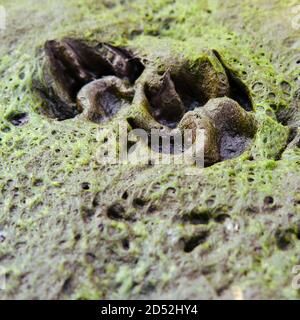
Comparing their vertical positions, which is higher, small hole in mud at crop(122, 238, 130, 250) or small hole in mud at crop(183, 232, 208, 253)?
small hole in mud at crop(122, 238, 130, 250)

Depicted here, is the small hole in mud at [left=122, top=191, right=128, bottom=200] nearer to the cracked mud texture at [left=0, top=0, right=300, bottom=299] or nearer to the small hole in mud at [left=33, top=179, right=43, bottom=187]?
the cracked mud texture at [left=0, top=0, right=300, bottom=299]

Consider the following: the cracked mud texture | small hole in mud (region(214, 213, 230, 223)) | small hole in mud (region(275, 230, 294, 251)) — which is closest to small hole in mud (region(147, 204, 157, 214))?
the cracked mud texture

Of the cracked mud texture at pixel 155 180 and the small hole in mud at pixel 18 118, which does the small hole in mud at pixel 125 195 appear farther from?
the small hole in mud at pixel 18 118

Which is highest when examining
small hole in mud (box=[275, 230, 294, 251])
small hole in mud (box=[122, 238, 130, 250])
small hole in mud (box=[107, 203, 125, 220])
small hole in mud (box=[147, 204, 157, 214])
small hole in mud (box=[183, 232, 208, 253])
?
small hole in mud (box=[107, 203, 125, 220])

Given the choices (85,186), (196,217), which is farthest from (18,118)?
(196,217)

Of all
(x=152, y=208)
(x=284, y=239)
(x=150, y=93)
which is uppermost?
(x=150, y=93)

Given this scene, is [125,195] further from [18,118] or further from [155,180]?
[18,118]

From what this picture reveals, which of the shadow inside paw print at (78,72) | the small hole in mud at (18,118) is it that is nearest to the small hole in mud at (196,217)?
the shadow inside paw print at (78,72)
